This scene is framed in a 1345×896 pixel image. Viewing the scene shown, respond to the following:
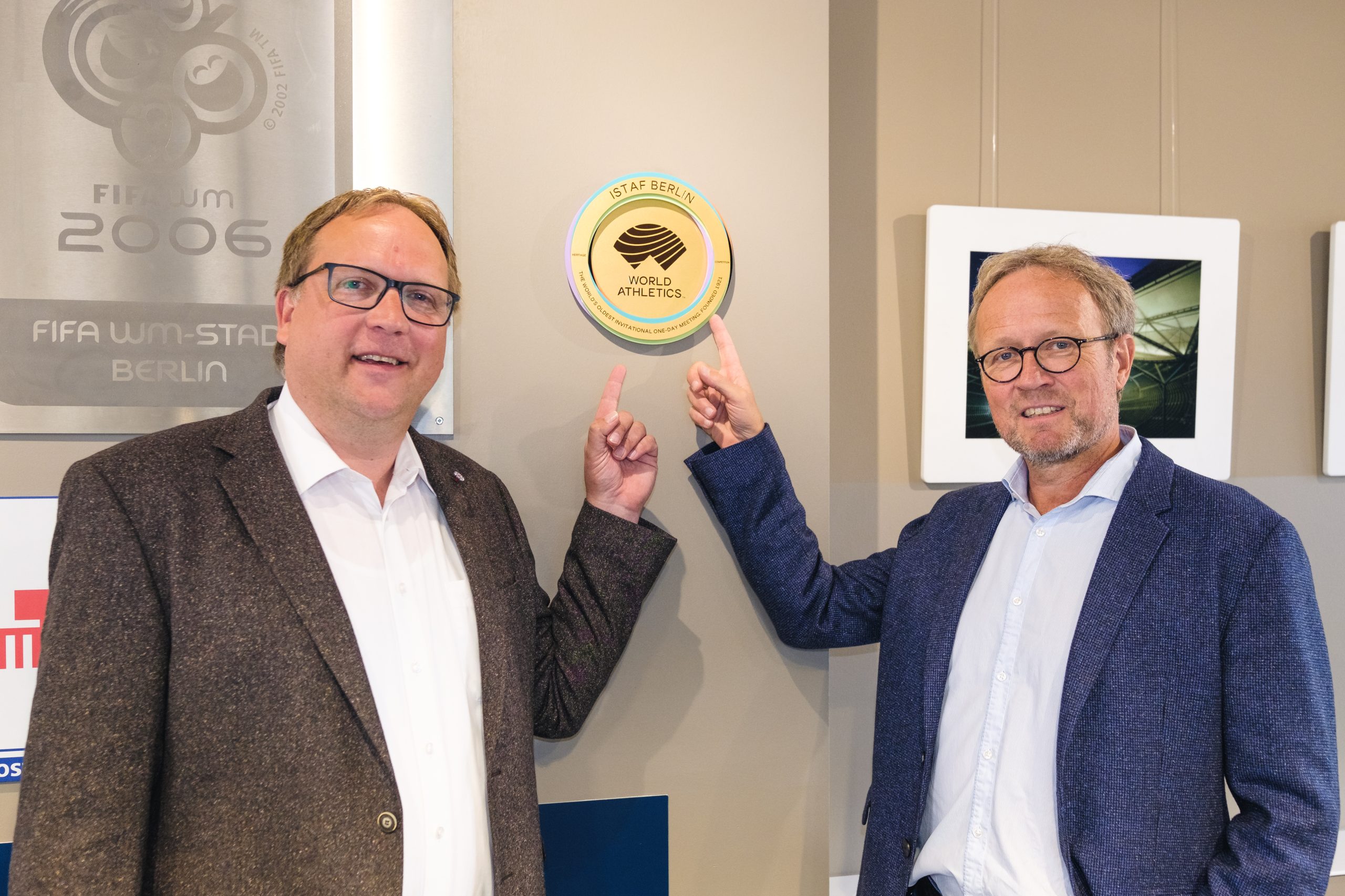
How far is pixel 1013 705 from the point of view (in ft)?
4.59

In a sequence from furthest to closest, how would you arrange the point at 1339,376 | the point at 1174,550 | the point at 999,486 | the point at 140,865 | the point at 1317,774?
the point at 1339,376 < the point at 999,486 < the point at 1174,550 < the point at 1317,774 < the point at 140,865

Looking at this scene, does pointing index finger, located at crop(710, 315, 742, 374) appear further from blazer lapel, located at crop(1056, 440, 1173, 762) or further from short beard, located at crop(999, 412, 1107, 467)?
blazer lapel, located at crop(1056, 440, 1173, 762)

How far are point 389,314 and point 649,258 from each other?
62 cm

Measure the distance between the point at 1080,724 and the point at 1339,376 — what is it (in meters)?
1.78

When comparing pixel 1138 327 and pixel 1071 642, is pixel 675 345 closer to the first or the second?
pixel 1071 642

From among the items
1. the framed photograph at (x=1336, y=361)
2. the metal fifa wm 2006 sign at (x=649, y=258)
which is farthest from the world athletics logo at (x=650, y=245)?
the framed photograph at (x=1336, y=361)

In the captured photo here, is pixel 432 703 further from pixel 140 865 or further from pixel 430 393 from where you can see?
pixel 430 393

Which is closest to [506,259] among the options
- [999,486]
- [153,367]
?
[153,367]

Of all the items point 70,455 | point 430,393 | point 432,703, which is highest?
point 430,393

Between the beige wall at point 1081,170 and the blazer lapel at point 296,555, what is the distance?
4.47ft

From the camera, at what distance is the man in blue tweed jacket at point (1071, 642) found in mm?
1271

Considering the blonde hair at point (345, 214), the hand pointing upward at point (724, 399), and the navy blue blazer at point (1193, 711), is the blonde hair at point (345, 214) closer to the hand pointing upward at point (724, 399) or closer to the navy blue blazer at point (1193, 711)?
the hand pointing upward at point (724, 399)

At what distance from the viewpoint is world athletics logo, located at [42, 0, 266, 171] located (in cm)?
153

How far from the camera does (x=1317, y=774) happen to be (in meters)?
1.25
